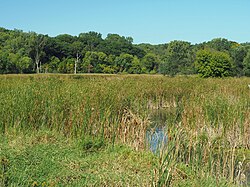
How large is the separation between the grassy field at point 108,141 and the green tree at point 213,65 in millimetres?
26404

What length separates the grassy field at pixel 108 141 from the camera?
14.3ft

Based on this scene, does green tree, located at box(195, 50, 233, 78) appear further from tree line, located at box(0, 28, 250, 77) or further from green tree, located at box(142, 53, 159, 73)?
green tree, located at box(142, 53, 159, 73)

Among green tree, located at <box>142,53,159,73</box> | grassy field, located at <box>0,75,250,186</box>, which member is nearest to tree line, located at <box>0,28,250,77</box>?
green tree, located at <box>142,53,159,73</box>

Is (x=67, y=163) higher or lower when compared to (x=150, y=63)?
lower

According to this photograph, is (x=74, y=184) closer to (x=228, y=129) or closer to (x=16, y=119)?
(x=16, y=119)

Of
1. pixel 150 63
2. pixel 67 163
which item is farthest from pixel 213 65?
pixel 67 163

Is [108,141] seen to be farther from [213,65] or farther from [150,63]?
[150,63]

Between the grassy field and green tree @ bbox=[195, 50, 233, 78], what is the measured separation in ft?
86.6

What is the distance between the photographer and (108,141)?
642cm

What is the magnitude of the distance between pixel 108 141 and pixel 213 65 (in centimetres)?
2911

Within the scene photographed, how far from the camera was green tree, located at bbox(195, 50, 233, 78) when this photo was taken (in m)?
33.5

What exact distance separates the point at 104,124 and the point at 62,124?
3.17 ft

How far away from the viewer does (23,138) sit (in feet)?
19.4

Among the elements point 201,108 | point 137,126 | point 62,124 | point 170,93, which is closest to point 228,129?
point 201,108
